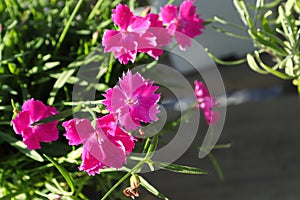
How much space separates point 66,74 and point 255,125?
3.16 feet

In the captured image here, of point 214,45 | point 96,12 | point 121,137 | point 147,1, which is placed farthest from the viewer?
point 214,45

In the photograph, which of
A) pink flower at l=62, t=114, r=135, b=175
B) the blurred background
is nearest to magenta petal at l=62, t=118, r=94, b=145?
pink flower at l=62, t=114, r=135, b=175

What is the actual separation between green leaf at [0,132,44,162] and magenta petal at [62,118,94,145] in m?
0.09

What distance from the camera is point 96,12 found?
2.17 ft

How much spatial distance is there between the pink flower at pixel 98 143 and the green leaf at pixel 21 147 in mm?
94

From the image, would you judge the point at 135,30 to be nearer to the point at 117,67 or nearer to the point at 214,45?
the point at 117,67

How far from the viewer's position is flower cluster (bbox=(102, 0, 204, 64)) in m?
0.46

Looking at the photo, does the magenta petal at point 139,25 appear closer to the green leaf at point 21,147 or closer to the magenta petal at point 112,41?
the magenta petal at point 112,41

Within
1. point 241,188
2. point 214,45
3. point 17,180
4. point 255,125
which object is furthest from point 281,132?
point 17,180

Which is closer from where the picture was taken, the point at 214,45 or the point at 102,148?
the point at 102,148

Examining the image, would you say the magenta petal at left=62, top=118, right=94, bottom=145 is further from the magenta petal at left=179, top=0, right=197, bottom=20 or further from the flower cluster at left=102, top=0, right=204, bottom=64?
the magenta petal at left=179, top=0, right=197, bottom=20

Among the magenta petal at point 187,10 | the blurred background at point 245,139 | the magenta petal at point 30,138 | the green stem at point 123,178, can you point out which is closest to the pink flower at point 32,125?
the magenta petal at point 30,138

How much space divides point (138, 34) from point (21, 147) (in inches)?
6.7

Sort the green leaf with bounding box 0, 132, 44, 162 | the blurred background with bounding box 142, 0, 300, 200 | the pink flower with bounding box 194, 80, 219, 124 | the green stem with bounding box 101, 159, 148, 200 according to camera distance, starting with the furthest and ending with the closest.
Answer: the blurred background with bounding box 142, 0, 300, 200, the pink flower with bounding box 194, 80, 219, 124, the green leaf with bounding box 0, 132, 44, 162, the green stem with bounding box 101, 159, 148, 200
